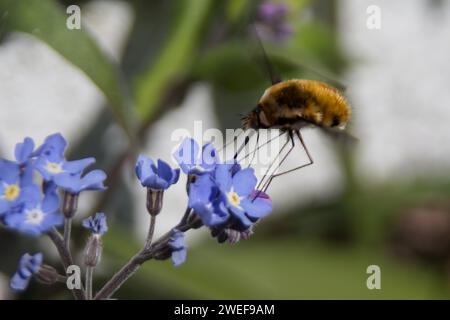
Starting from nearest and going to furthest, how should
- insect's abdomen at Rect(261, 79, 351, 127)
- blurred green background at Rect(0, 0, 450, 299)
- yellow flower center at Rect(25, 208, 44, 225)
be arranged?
yellow flower center at Rect(25, 208, 44, 225) < insect's abdomen at Rect(261, 79, 351, 127) < blurred green background at Rect(0, 0, 450, 299)

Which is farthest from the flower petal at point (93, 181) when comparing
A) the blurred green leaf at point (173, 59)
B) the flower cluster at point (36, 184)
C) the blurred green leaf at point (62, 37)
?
the blurred green leaf at point (173, 59)

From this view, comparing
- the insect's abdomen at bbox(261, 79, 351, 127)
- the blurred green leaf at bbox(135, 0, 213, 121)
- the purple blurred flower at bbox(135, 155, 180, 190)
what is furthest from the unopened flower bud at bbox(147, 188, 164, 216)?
the blurred green leaf at bbox(135, 0, 213, 121)

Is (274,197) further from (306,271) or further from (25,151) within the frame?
(25,151)

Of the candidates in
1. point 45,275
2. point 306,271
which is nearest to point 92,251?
point 45,275

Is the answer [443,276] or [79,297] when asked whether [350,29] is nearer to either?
[443,276]

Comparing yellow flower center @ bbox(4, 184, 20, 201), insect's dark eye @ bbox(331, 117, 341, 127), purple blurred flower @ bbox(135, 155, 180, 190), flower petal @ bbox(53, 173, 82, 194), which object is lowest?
yellow flower center @ bbox(4, 184, 20, 201)

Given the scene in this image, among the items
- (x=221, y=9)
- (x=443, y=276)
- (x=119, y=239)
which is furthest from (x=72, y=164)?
(x=443, y=276)

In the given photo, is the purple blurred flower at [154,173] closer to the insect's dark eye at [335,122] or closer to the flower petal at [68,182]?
the flower petal at [68,182]

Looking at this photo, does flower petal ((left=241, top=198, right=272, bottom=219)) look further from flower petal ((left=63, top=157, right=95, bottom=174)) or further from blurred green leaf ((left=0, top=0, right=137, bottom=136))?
blurred green leaf ((left=0, top=0, right=137, bottom=136))
